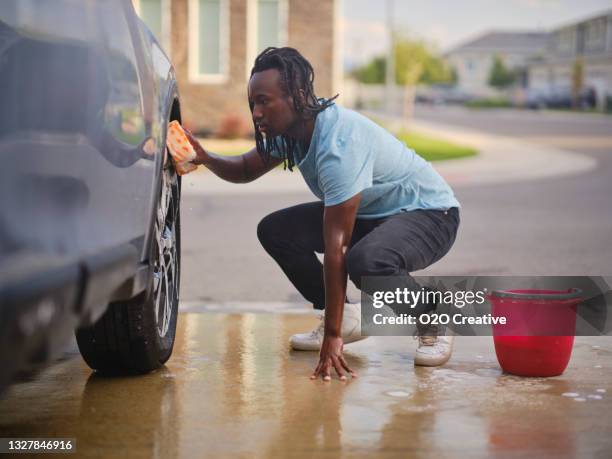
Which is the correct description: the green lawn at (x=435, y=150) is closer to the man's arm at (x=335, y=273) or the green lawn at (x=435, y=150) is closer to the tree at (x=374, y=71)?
the man's arm at (x=335, y=273)

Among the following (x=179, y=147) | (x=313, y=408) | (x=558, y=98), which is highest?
(x=179, y=147)

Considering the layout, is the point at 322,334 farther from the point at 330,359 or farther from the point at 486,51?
the point at 486,51

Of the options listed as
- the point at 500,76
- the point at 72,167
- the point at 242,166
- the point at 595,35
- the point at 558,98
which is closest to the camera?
the point at 72,167

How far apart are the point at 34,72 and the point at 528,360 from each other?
2498 mm

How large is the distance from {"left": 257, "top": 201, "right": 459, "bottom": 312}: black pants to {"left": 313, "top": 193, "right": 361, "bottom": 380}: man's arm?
0.52ft

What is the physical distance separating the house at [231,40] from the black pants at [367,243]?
1824 centimetres

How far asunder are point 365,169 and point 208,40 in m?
19.8

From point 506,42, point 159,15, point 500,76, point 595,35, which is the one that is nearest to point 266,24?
point 159,15

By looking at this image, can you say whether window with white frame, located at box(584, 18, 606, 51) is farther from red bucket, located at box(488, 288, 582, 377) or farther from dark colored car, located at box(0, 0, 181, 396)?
dark colored car, located at box(0, 0, 181, 396)

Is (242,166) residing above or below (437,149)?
above

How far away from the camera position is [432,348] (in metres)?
4.45

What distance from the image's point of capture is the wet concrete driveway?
3293 mm

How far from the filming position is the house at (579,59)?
74125 mm

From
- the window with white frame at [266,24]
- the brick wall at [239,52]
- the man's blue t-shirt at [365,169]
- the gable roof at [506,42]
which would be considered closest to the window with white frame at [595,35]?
the gable roof at [506,42]
